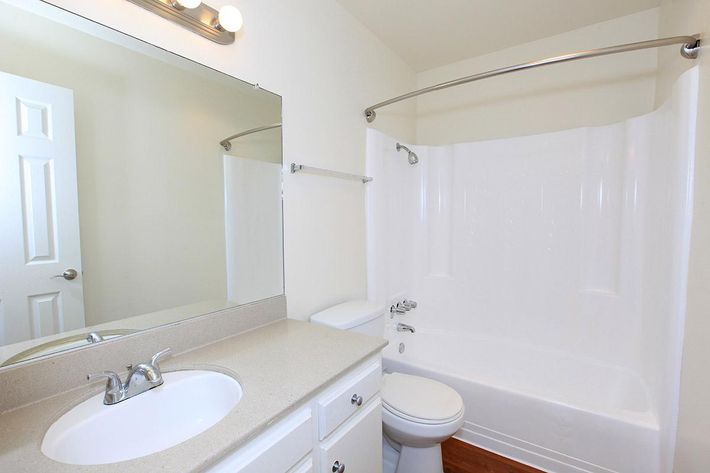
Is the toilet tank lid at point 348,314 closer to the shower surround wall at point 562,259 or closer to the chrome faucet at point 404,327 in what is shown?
the shower surround wall at point 562,259

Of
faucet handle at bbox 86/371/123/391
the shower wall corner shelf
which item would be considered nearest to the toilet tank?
the shower wall corner shelf

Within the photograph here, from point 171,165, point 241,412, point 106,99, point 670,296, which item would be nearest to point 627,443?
point 670,296

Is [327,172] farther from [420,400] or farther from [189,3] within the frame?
[420,400]

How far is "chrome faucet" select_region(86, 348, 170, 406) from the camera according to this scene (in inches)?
33.6

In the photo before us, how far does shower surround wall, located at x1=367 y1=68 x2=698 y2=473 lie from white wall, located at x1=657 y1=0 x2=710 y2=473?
51mm

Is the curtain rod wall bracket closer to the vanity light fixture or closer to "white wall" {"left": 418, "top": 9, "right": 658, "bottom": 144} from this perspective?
"white wall" {"left": 418, "top": 9, "right": 658, "bottom": 144}

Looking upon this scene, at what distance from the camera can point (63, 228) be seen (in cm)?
→ 92

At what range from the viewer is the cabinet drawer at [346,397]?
0.95 m

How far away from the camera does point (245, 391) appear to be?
2.86 feet

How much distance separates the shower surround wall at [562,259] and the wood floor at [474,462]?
163 millimetres

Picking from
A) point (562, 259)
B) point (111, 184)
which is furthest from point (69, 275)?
point (562, 259)

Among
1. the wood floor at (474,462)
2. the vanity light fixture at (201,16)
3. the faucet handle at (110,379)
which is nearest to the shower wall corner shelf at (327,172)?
the vanity light fixture at (201,16)

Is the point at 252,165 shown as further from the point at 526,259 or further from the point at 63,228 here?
the point at 526,259

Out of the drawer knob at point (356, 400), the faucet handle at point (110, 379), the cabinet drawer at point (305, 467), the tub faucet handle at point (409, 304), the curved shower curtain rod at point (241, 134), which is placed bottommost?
the cabinet drawer at point (305, 467)
